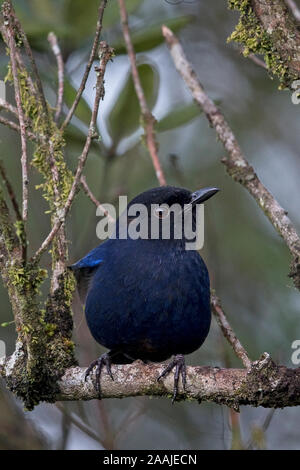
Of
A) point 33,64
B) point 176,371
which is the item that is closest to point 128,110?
point 33,64

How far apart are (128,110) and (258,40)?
216 centimetres

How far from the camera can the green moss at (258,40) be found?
11.9 ft

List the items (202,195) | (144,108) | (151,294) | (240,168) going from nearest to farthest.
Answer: (151,294) < (240,168) < (202,195) < (144,108)

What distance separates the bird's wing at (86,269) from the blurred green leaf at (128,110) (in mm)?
1268

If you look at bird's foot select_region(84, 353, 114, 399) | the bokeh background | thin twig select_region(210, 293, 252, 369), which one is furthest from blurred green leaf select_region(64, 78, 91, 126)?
bird's foot select_region(84, 353, 114, 399)

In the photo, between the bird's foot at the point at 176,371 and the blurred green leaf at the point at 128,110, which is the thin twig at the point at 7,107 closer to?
the blurred green leaf at the point at 128,110

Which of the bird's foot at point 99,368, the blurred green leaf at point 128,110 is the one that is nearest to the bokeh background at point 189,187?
the blurred green leaf at point 128,110

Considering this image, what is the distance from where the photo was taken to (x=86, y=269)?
4.80 m

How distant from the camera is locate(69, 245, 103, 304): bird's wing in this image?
4680 mm

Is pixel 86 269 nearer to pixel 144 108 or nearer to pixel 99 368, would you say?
pixel 99 368

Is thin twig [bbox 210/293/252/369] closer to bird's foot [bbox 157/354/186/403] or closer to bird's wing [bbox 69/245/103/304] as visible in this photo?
bird's foot [bbox 157/354/186/403]

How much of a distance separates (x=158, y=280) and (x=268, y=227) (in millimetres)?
4022
